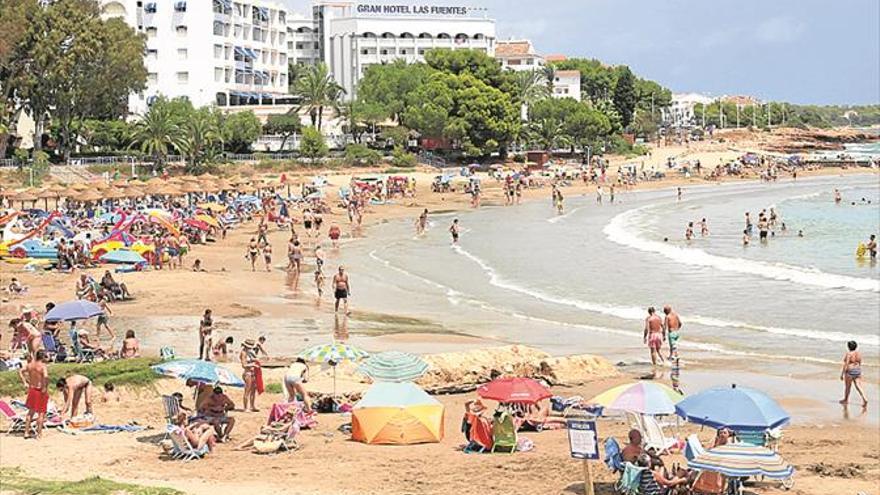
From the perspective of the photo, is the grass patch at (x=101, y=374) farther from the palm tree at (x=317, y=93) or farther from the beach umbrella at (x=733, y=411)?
the palm tree at (x=317, y=93)

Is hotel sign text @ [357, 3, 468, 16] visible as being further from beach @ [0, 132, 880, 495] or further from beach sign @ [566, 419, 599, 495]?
beach sign @ [566, 419, 599, 495]

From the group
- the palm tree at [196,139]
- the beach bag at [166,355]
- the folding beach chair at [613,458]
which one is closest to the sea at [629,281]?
the beach bag at [166,355]

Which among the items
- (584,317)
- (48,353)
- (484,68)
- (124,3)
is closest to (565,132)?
(484,68)

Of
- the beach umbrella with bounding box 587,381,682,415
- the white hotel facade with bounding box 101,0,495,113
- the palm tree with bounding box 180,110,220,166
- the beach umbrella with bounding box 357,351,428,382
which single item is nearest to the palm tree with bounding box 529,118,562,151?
the white hotel facade with bounding box 101,0,495,113

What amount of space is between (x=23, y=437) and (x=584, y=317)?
15.7m

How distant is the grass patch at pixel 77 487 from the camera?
36.9 ft

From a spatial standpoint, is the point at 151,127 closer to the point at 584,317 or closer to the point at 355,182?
the point at 355,182

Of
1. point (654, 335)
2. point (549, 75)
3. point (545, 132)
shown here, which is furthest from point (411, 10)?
point (654, 335)

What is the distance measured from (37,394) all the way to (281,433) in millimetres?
3154

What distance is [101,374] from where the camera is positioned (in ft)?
55.8

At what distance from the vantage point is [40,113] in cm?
6575

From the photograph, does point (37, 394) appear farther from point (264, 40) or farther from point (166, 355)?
point (264, 40)

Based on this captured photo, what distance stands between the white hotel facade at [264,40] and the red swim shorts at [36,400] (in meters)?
70.2

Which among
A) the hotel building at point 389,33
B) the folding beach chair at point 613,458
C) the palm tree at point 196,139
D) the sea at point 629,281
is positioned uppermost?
the hotel building at point 389,33
